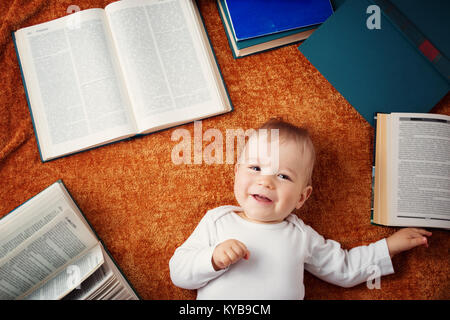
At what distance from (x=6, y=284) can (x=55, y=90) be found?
56cm

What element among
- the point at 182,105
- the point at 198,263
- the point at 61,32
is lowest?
the point at 198,263

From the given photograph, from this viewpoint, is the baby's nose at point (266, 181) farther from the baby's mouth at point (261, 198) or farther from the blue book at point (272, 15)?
the blue book at point (272, 15)

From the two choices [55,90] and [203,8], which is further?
[203,8]

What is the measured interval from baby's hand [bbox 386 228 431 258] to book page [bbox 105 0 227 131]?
0.62 meters

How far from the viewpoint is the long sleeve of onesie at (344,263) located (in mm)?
880

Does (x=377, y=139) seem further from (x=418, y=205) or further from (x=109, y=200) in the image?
(x=109, y=200)

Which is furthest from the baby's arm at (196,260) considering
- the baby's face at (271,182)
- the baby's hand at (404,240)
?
the baby's hand at (404,240)

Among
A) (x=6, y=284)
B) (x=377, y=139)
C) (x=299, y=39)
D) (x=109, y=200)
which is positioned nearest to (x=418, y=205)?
(x=377, y=139)

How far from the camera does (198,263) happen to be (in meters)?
0.79

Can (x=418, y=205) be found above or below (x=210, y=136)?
below

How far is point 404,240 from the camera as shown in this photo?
35.2 inches

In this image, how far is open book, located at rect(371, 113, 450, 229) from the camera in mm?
925

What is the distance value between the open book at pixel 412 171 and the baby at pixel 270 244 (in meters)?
0.06

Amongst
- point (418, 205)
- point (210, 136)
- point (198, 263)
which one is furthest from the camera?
point (210, 136)
